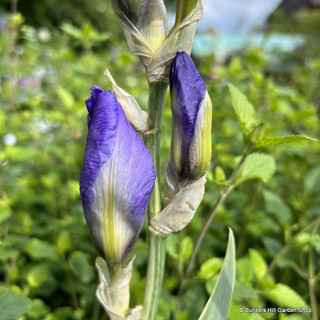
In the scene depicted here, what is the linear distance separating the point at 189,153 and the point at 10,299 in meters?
0.40

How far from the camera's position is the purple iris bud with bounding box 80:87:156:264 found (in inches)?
15.5

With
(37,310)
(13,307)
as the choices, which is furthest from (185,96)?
(37,310)

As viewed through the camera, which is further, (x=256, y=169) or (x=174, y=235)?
(x=174, y=235)

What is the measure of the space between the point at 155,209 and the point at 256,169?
0.29 meters

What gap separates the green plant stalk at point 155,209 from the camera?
1.43 ft

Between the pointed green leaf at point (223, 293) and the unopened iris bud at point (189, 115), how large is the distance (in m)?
0.13

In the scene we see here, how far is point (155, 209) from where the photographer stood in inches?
18.2

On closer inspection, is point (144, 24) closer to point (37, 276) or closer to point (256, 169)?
point (256, 169)

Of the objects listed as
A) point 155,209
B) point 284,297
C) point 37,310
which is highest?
point 155,209

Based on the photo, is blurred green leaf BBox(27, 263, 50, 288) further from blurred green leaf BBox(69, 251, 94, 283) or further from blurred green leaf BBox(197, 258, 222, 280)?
blurred green leaf BBox(197, 258, 222, 280)

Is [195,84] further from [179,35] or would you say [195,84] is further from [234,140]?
[234,140]

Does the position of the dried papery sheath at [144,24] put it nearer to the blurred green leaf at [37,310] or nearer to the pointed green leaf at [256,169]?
the pointed green leaf at [256,169]

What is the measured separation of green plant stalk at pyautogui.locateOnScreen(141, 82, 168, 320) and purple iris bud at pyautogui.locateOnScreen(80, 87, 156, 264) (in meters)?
0.03

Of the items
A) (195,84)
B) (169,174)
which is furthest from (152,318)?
(195,84)
